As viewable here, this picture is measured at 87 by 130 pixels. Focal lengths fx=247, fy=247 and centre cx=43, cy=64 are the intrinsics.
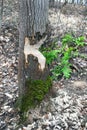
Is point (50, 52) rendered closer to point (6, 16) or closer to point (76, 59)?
point (76, 59)

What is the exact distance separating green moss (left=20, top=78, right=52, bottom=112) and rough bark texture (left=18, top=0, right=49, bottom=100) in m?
0.08

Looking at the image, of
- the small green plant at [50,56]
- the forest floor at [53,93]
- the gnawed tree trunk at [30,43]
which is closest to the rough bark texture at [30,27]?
the gnawed tree trunk at [30,43]

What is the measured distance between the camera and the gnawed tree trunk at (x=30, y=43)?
14.1 feet

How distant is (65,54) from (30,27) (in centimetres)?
214

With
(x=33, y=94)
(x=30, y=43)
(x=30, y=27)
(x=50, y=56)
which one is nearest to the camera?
(x=30, y=27)

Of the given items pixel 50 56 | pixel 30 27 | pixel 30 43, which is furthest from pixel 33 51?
pixel 50 56

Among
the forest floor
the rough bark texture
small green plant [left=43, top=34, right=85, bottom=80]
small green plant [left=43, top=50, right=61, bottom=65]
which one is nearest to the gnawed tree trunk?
the rough bark texture

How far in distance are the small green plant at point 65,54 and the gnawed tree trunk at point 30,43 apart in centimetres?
131

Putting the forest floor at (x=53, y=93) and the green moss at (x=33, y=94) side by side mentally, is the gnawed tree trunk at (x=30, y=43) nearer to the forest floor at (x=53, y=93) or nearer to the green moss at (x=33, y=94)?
the green moss at (x=33, y=94)

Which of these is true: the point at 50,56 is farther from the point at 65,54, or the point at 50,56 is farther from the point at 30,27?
the point at 30,27

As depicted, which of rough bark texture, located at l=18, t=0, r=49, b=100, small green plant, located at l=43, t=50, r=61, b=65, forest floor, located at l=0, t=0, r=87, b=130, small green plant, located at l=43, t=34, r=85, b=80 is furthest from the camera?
small green plant, located at l=43, t=50, r=61, b=65

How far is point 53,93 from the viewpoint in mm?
5043

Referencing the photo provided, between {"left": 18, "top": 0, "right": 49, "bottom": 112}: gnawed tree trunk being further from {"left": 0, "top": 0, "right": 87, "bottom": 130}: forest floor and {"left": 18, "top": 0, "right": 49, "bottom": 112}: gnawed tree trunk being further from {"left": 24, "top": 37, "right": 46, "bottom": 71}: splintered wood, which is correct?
{"left": 0, "top": 0, "right": 87, "bottom": 130}: forest floor

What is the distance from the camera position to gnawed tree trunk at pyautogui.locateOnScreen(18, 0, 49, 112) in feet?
14.1
